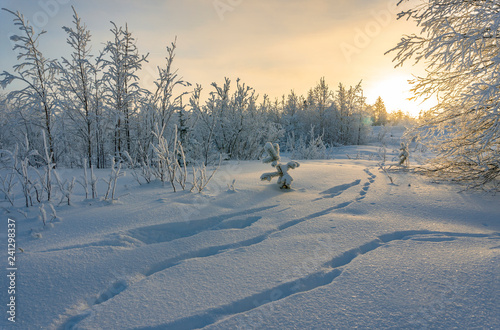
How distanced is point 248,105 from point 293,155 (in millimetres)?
1987

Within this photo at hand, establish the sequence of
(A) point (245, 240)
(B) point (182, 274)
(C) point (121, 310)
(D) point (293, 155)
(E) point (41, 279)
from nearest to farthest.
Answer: (C) point (121, 310), (E) point (41, 279), (B) point (182, 274), (A) point (245, 240), (D) point (293, 155)

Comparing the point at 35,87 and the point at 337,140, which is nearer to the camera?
the point at 35,87

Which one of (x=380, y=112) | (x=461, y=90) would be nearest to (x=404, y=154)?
(x=461, y=90)

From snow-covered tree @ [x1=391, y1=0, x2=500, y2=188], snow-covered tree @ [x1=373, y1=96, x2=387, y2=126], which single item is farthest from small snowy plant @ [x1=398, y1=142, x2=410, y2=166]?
snow-covered tree @ [x1=373, y1=96, x2=387, y2=126]

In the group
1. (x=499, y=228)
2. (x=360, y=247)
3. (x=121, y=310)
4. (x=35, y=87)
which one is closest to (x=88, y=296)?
(x=121, y=310)

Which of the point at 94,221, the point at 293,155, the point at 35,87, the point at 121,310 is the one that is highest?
the point at 35,87

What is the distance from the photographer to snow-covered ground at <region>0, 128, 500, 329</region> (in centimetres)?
105

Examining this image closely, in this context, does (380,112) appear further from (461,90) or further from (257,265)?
(257,265)

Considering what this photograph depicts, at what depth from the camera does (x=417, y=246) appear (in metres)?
1.62

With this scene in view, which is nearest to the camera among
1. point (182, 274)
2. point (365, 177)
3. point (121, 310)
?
point (121, 310)

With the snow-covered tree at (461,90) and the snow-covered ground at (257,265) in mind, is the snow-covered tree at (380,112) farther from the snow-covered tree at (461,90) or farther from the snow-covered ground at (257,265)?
the snow-covered ground at (257,265)

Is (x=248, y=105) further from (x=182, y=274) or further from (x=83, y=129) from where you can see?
(x=182, y=274)

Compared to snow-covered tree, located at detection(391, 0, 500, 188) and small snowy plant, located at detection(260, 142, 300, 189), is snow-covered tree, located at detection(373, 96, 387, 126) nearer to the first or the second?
snow-covered tree, located at detection(391, 0, 500, 188)

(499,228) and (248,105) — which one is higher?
(248,105)
